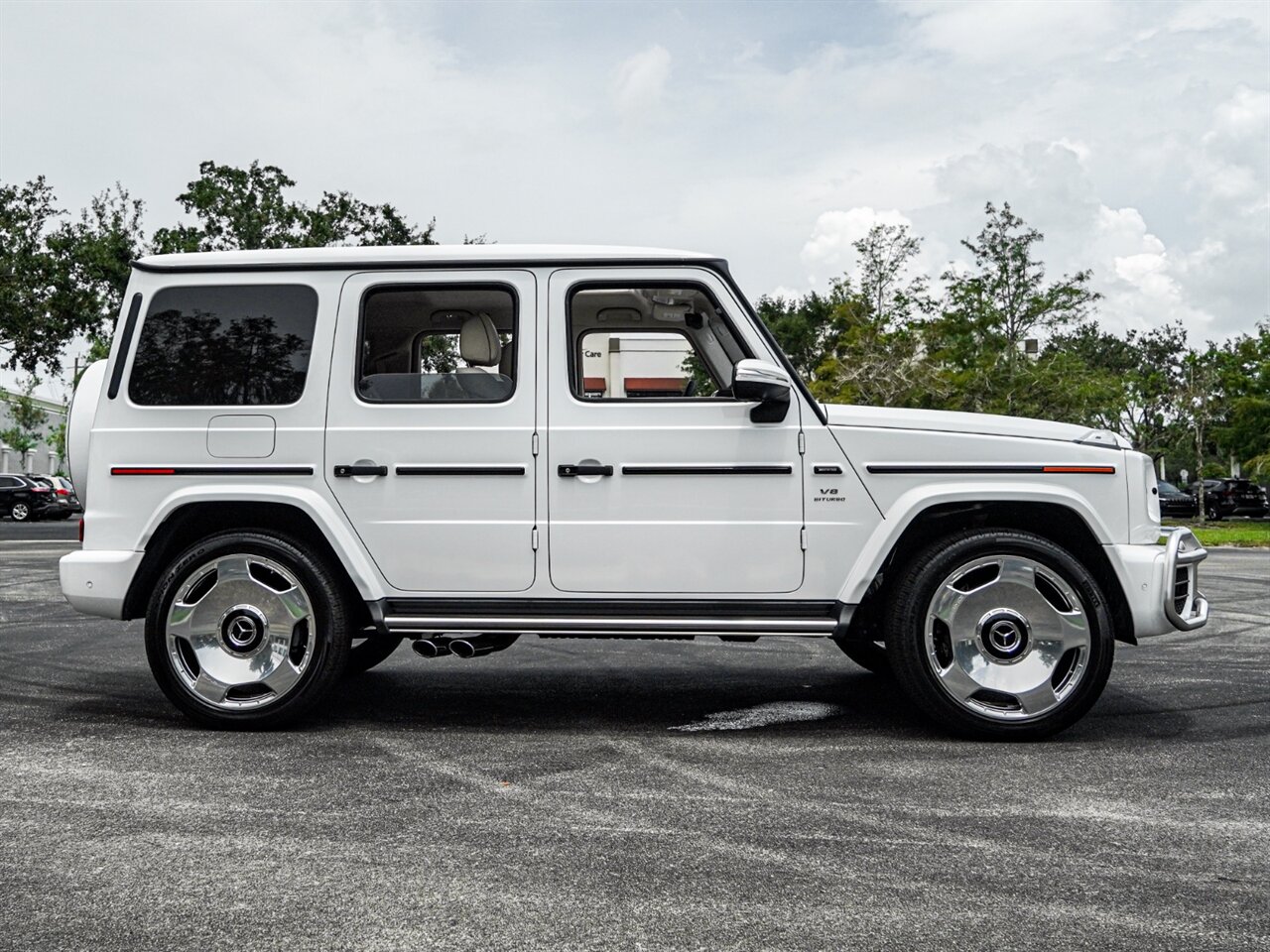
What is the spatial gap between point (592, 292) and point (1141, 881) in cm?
323

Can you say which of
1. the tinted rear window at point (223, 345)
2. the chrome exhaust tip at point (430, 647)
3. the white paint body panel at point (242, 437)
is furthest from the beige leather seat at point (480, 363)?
the chrome exhaust tip at point (430, 647)

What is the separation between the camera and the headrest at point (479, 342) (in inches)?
210

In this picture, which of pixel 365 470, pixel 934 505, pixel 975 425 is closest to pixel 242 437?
pixel 365 470

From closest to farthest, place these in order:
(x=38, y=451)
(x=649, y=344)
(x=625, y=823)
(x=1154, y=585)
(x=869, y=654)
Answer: (x=625, y=823)
(x=1154, y=585)
(x=649, y=344)
(x=869, y=654)
(x=38, y=451)

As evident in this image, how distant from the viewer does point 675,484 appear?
509 centimetres

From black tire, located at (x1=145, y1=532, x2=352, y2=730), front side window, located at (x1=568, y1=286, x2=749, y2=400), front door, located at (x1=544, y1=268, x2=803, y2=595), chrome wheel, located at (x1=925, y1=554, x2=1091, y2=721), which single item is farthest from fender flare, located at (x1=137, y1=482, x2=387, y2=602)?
chrome wheel, located at (x1=925, y1=554, x2=1091, y2=721)

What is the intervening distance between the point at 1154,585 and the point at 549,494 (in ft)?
8.51

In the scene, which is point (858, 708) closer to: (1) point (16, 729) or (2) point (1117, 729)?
(2) point (1117, 729)

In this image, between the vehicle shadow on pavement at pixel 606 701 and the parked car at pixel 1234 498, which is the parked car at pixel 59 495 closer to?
the vehicle shadow on pavement at pixel 606 701

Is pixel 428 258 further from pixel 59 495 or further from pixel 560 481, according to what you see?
pixel 59 495

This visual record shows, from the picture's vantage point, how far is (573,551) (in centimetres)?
514

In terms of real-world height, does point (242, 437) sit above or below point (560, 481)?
above

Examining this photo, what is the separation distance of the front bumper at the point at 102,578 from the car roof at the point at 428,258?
52.5 inches

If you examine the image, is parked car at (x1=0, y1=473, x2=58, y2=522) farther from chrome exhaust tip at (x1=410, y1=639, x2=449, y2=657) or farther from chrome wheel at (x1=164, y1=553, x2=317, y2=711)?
chrome exhaust tip at (x1=410, y1=639, x2=449, y2=657)
